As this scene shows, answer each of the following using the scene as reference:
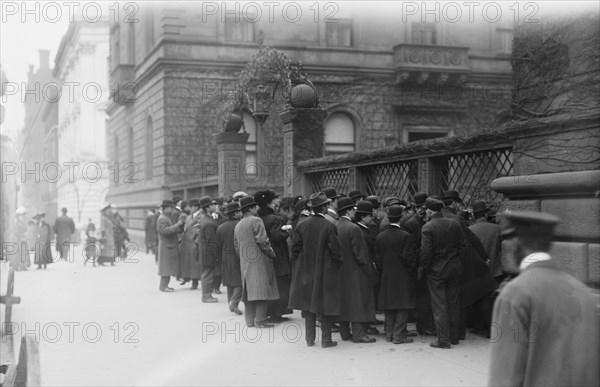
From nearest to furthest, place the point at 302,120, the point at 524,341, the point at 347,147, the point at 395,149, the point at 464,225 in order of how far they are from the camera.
Answer: the point at 524,341
the point at 464,225
the point at 395,149
the point at 302,120
the point at 347,147

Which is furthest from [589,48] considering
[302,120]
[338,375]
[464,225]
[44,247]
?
[44,247]

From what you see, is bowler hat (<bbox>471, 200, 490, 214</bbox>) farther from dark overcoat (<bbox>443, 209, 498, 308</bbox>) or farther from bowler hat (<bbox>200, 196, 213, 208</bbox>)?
bowler hat (<bbox>200, 196, 213, 208</bbox>)

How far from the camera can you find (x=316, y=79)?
28.6 meters

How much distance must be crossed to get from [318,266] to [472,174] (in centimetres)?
303

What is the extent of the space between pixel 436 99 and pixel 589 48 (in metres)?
23.4

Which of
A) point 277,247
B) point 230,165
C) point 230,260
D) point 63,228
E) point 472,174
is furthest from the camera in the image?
point 63,228

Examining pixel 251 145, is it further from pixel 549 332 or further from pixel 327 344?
pixel 549 332

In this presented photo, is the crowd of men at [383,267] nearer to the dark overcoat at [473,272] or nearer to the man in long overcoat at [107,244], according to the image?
the dark overcoat at [473,272]

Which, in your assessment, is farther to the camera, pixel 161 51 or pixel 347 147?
pixel 347 147

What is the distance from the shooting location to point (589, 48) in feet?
22.9

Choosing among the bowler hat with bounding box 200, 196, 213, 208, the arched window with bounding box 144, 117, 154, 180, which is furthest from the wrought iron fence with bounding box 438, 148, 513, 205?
the arched window with bounding box 144, 117, 154, 180

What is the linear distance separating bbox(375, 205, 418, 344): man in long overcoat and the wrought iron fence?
1584mm

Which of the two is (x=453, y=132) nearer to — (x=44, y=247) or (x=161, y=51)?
(x=161, y=51)

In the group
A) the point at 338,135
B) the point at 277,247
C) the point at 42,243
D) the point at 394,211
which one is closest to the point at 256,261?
the point at 277,247
